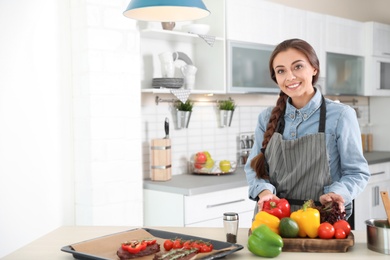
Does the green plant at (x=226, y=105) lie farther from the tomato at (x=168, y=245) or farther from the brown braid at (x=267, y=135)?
the tomato at (x=168, y=245)

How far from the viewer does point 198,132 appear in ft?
14.8

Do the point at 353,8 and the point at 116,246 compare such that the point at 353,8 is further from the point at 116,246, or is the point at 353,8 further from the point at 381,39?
the point at 116,246

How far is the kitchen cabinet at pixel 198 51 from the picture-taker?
4070 mm

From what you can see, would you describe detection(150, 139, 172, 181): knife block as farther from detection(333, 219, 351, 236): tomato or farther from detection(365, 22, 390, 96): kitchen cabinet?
detection(365, 22, 390, 96): kitchen cabinet

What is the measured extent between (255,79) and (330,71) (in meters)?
1.11

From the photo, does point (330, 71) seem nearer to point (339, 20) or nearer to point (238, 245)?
point (339, 20)

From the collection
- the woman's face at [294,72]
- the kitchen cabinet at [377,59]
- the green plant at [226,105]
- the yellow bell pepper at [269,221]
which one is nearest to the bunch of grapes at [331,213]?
the yellow bell pepper at [269,221]

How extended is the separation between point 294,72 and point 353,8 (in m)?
4.20

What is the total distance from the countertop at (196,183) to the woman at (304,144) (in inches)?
45.8

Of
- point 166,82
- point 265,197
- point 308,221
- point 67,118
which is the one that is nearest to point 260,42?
point 166,82

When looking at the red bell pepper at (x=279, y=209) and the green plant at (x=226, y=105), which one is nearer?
the red bell pepper at (x=279, y=209)

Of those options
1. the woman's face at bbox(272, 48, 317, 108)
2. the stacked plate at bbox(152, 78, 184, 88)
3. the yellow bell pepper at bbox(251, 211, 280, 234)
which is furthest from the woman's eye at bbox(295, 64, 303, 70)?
the stacked plate at bbox(152, 78, 184, 88)

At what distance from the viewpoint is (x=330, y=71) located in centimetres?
522

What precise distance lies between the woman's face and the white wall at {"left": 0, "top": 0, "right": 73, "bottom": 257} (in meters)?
1.61
